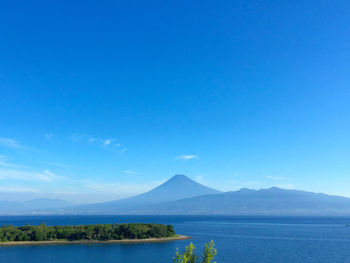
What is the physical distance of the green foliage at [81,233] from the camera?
83.2m

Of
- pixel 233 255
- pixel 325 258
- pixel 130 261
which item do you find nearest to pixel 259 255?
pixel 233 255

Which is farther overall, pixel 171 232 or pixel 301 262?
pixel 171 232

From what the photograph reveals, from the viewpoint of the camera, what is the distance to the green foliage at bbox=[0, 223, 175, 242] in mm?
83188

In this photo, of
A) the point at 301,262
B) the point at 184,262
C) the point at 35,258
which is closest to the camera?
the point at 184,262

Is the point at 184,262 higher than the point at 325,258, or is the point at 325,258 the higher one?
the point at 184,262

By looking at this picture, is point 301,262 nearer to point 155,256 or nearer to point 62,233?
point 155,256

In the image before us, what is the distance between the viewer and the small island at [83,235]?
270 feet

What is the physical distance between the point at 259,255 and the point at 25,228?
208 ft

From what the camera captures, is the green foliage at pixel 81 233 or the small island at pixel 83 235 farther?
the green foliage at pixel 81 233

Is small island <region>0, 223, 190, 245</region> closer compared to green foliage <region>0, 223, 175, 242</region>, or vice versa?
small island <region>0, 223, 190, 245</region>

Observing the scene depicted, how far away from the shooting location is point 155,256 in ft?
207

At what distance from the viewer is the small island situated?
82.4 m

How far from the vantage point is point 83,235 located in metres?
84.2

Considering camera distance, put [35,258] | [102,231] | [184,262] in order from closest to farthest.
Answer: [184,262] < [35,258] < [102,231]
